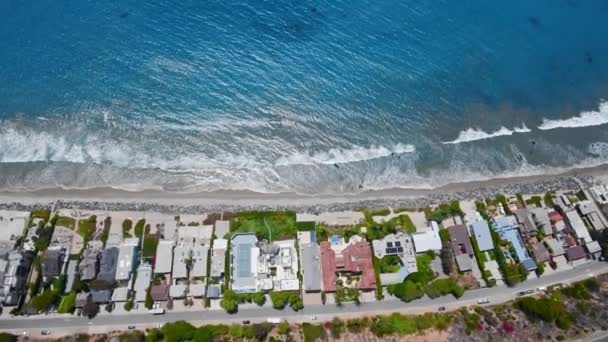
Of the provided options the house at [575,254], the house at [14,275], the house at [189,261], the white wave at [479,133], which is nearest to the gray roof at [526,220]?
the house at [575,254]

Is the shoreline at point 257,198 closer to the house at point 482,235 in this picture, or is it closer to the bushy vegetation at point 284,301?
the house at point 482,235

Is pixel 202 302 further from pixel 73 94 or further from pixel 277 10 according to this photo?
pixel 277 10

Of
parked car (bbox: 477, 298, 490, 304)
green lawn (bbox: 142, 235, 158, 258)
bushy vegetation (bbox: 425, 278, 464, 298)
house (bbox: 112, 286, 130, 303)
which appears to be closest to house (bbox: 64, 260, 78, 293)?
house (bbox: 112, 286, 130, 303)

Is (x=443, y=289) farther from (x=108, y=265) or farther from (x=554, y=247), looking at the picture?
(x=108, y=265)

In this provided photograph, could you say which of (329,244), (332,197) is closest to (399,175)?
(332,197)

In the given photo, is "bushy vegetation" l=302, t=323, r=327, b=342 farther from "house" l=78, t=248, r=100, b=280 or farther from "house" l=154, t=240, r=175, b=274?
"house" l=78, t=248, r=100, b=280
